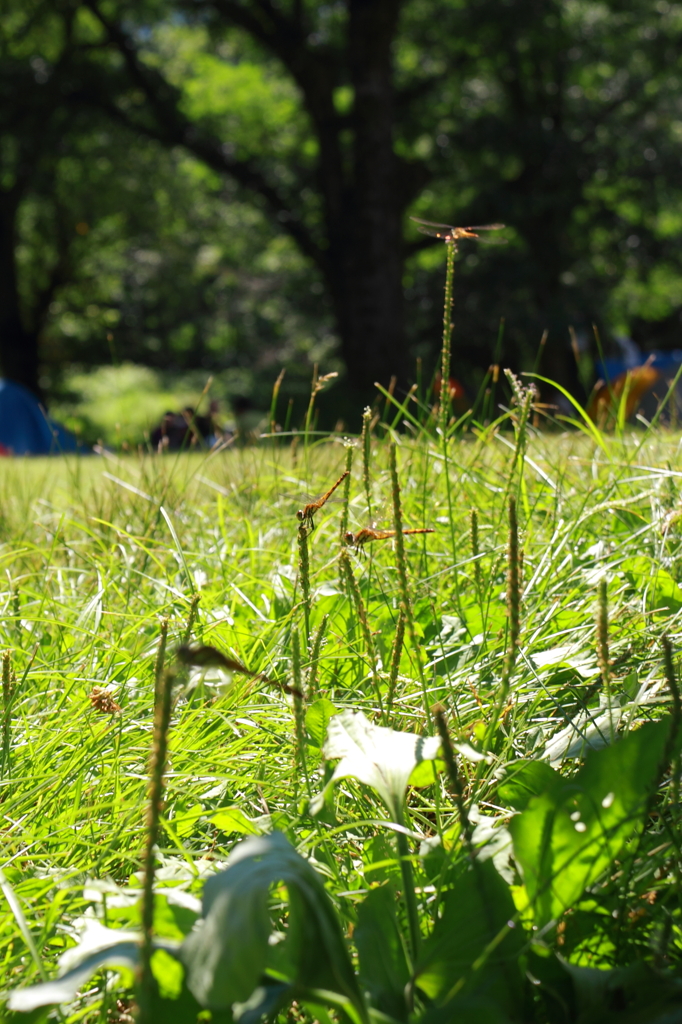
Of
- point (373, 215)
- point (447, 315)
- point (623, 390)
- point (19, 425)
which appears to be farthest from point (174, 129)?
point (447, 315)

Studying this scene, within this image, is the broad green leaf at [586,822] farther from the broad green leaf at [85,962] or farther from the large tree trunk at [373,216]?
the large tree trunk at [373,216]

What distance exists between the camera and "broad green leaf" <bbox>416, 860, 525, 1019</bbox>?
2.56ft

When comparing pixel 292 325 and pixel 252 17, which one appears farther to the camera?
pixel 292 325

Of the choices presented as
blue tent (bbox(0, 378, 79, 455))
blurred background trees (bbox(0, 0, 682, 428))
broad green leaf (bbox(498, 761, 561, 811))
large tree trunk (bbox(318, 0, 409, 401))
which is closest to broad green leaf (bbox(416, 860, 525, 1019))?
broad green leaf (bbox(498, 761, 561, 811))

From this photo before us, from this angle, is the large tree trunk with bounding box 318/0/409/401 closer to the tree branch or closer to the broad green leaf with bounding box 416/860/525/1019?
the tree branch

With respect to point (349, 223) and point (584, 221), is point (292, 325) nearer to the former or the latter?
point (584, 221)

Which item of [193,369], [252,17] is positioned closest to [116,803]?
[252,17]

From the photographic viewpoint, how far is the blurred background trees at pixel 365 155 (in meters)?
12.6

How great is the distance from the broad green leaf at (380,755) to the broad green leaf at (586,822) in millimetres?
114

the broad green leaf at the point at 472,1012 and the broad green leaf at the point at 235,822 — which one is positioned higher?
the broad green leaf at the point at 472,1012

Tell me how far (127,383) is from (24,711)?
108ft

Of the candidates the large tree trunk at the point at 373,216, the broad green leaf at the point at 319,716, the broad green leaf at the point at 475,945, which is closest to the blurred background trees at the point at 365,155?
the large tree trunk at the point at 373,216

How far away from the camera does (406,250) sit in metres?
15.1

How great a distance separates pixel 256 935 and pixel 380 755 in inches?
10.7
